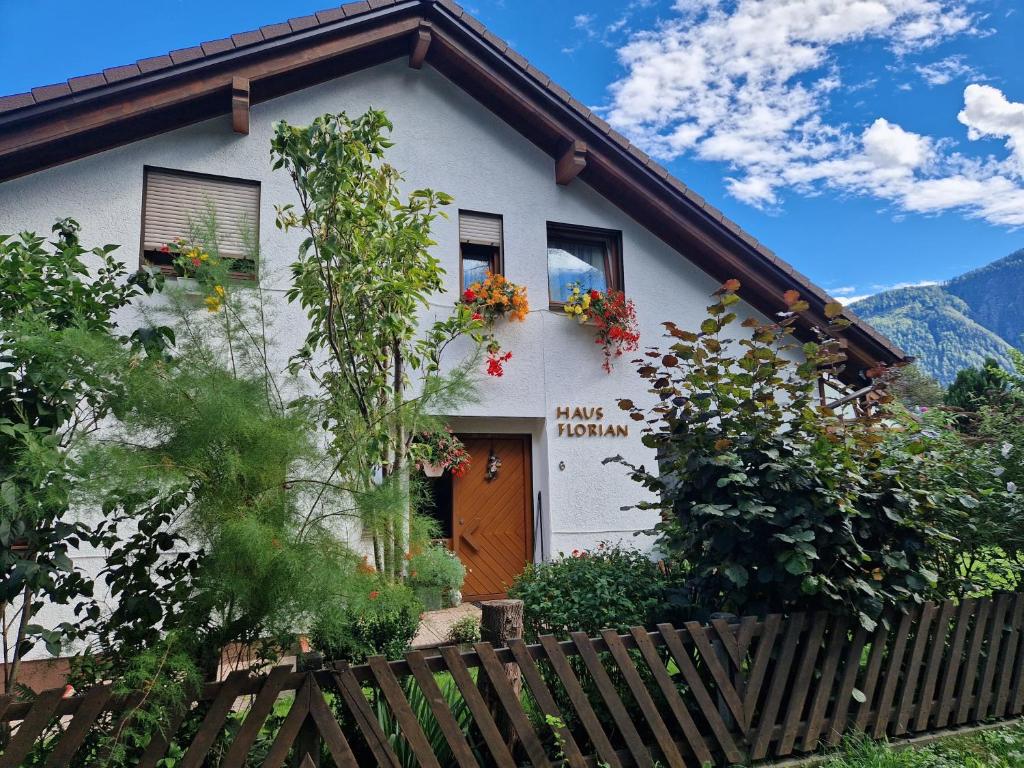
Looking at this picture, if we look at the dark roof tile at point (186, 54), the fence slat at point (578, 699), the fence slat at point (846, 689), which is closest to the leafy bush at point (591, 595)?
the fence slat at point (578, 699)

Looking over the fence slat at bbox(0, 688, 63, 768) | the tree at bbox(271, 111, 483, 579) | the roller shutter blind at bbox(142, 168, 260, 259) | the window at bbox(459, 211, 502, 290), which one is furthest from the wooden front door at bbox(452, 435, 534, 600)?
the fence slat at bbox(0, 688, 63, 768)

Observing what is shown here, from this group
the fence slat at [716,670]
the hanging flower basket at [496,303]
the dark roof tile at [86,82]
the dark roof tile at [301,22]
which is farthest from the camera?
the hanging flower basket at [496,303]

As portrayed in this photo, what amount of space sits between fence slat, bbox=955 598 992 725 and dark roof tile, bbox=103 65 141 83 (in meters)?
8.10

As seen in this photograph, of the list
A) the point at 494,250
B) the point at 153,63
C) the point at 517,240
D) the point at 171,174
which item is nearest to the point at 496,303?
the point at 494,250

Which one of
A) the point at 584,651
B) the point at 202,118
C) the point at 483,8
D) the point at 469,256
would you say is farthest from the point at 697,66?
the point at 584,651

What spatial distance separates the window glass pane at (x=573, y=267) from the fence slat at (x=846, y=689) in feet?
16.9

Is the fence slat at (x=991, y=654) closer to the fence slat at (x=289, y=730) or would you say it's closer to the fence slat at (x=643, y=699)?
the fence slat at (x=643, y=699)

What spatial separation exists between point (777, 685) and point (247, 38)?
7422mm

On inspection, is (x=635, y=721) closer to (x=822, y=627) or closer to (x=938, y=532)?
(x=822, y=627)

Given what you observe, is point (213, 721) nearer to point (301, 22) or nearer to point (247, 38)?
point (247, 38)

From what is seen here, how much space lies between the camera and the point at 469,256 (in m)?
7.49

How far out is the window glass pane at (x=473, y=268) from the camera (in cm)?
734

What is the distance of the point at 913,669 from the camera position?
11.7 feet

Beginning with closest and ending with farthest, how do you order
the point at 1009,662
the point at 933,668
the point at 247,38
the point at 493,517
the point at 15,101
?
the point at 933,668 → the point at 1009,662 → the point at 15,101 → the point at 247,38 → the point at 493,517
